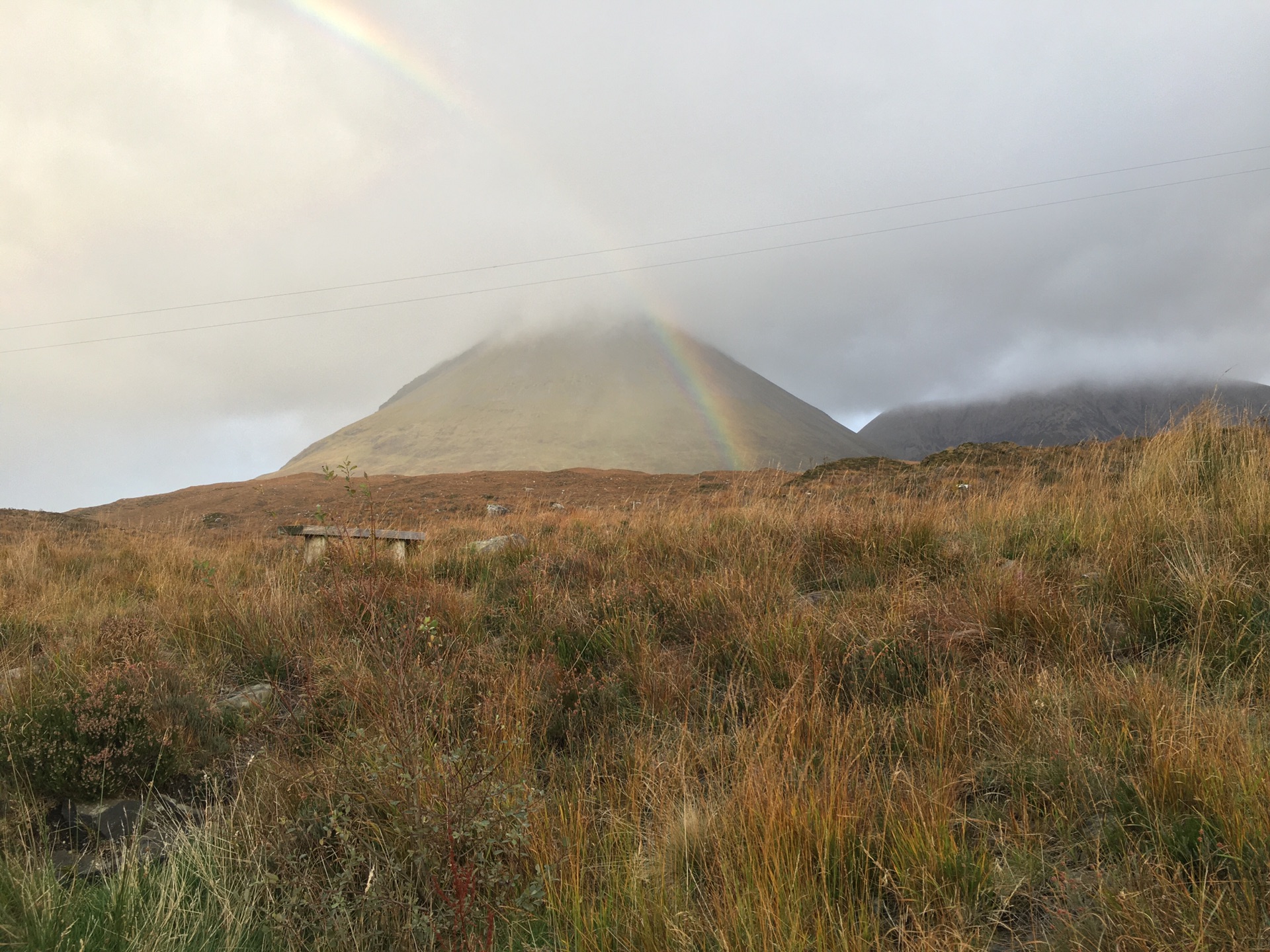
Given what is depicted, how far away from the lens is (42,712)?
2732 mm

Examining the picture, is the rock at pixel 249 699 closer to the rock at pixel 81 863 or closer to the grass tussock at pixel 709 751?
the grass tussock at pixel 709 751

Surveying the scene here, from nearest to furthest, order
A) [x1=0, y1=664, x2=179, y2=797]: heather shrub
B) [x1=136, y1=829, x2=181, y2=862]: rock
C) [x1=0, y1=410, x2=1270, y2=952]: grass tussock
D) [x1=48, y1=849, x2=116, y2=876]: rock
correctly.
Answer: [x1=0, y1=410, x2=1270, y2=952]: grass tussock, [x1=48, y1=849, x2=116, y2=876]: rock, [x1=136, y1=829, x2=181, y2=862]: rock, [x1=0, y1=664, x2=179, y2=797]: heather shrub

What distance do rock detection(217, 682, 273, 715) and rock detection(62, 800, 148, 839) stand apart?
614 mm

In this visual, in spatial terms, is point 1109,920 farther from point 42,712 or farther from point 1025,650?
point 42,712

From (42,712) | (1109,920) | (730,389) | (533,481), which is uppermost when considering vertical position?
(730,389)

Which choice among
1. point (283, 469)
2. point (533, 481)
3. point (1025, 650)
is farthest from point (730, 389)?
point (1025, 650)

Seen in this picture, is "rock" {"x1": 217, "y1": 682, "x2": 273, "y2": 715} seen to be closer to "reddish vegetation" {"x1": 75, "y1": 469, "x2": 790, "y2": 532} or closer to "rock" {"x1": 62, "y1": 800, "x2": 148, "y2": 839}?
"rock" {"x1": 62, "y1": 800, "x2": 148, "y2": 839}

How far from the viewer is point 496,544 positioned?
23.7 feet

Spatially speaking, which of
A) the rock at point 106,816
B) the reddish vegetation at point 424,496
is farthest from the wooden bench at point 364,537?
the reddish vegetation at point 424,496

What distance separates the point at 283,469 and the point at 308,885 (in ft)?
549

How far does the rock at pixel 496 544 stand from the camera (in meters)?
6.87

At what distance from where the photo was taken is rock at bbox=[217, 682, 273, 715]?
10.3ft

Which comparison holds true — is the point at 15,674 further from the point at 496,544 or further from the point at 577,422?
the point at 577,422

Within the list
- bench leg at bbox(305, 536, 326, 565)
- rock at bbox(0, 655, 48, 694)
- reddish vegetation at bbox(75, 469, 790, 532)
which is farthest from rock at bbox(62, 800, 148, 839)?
reddish vegetation at bbox(75, 469, 790, 532)
